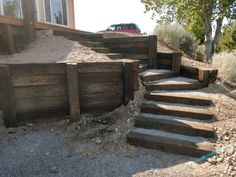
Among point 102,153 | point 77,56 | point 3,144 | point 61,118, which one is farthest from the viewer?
point 77,56

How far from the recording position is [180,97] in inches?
160

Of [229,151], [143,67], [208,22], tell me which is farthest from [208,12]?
[229,151]

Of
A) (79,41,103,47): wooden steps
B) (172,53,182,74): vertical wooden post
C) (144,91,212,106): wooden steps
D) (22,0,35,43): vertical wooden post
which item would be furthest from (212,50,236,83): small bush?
(22,0,35,43): vertical wooden post

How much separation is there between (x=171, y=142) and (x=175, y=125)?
364 millimetres

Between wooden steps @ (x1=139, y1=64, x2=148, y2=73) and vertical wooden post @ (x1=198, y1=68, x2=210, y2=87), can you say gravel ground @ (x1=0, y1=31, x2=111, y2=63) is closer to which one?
wooden steps @ (x1=139, y1=64, x2=148, y2=73)

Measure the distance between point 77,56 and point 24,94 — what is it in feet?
4.65

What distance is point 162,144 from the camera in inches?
127

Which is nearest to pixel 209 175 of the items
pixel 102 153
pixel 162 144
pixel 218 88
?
pixel 162 144

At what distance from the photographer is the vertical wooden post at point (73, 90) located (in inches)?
146

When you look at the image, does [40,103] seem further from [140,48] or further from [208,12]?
[208,12]

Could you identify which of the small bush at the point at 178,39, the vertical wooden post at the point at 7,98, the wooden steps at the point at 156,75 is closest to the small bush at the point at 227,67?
the wooden steps at the point at 156,75

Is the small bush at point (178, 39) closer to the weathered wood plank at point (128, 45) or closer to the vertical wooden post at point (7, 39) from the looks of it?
the weathered wood plank at point (128, 45)

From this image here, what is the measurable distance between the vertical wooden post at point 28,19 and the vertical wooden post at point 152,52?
10.1ft

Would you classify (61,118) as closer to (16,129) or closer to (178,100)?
(16,129)
